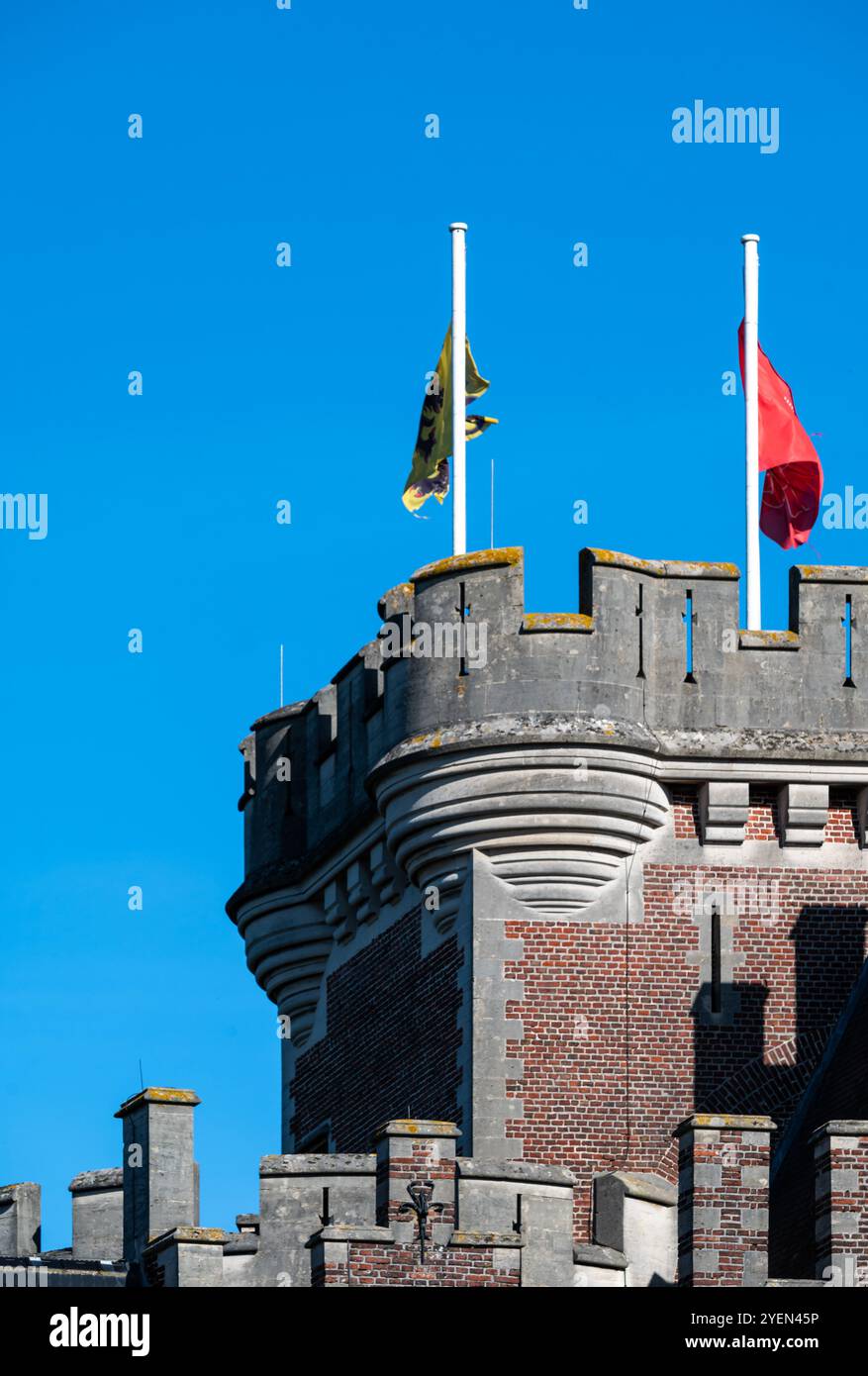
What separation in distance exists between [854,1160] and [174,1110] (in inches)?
316

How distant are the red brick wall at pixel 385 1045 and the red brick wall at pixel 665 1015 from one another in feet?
2.58

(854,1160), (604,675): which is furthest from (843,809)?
(854,1160)

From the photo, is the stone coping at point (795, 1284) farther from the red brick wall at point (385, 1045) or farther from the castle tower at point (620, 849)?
the red brick wall at point (385, 1045)

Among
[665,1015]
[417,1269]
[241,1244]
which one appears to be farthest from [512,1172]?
[665,1015]

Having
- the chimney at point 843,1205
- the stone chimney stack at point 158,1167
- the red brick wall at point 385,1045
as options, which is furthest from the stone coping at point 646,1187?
the stone chimney stack at point 158,1167

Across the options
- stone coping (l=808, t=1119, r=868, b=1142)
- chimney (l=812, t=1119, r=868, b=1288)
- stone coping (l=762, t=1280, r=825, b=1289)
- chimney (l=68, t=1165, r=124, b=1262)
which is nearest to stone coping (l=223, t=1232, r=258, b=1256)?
stone coping (l=762, t=1280, r=825, b=1289)

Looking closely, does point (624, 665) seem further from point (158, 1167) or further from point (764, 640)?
point (158, 1167)

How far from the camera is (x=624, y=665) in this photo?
38.5m

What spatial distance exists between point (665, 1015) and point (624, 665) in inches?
113

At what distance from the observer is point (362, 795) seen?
133 feet

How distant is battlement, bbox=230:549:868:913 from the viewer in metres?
38.2

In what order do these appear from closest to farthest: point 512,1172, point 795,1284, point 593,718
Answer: point 795,1284 < point 512,1172 < point 593,718

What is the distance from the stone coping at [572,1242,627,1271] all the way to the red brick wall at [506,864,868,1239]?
5.79ft
